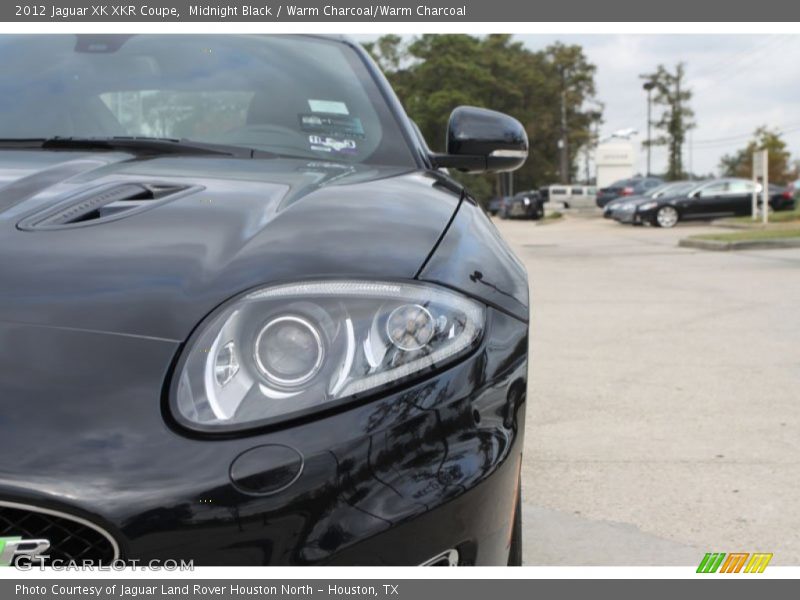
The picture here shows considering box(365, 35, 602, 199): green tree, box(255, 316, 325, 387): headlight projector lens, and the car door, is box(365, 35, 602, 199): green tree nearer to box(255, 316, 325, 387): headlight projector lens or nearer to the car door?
the car door

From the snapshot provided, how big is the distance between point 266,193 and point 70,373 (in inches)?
26.7

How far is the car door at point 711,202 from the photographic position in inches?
1038

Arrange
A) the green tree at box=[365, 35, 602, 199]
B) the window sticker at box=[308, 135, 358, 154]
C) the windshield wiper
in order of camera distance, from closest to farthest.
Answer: the windshield wiper → the window sticker at box=[308, 135, 358, 154] → the green tree at box=[365, 35, 602, 199]

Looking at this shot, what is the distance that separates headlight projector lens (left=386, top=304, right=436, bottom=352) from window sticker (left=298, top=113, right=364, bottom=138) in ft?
4.36

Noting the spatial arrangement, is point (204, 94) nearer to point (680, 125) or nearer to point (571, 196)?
point (571, 196)

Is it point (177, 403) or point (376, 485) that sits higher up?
point (177, 403)

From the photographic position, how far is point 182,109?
9.19ft

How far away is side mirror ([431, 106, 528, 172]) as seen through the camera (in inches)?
116

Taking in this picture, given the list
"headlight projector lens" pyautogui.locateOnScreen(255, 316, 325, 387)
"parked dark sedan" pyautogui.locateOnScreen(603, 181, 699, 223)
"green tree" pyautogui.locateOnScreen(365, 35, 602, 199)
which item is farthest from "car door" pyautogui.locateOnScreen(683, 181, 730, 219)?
"green tree" pyautogui.locateOnScreen(365, 35, 602, 199)

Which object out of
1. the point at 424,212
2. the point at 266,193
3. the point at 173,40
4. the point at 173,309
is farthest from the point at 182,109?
the point at 173,309

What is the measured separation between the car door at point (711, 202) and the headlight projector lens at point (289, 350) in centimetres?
2632

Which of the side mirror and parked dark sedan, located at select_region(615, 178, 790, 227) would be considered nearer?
the side mirror

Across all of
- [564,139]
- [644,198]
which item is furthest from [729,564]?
[564,139]
